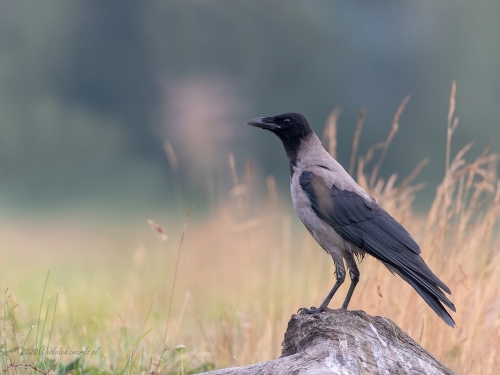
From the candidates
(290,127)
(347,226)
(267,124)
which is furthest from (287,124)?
(347,226)

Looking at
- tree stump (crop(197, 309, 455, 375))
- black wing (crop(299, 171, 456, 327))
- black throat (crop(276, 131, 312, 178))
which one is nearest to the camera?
tree stump (crop(197, 309, 455, 375))

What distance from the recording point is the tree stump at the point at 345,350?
3.01m

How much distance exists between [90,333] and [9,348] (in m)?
1.29

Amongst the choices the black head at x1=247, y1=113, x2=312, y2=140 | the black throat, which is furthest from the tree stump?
the black head at x1=247, y1=113, x2=312, y2=140

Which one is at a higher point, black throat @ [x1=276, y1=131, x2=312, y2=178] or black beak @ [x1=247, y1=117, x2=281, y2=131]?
black beak @ [x1=247, y1=117, x2=281, y2=131]

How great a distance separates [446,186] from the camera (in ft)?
15.6

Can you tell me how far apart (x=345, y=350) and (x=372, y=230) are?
112 cm

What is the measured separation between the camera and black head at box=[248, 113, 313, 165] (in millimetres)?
4594

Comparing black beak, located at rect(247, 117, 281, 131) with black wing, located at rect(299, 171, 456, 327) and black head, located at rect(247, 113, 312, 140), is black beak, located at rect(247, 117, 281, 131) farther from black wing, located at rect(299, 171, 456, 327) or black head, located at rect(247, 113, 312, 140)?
black wing, located at rect(299, 171, 456, 327)

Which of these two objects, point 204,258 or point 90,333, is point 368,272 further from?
point 90,333

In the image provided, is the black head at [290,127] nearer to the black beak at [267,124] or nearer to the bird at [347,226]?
the black beak at [267,124]


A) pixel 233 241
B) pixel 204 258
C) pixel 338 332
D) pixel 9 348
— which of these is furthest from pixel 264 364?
pixel 233 241

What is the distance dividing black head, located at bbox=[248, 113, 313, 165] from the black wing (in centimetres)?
35

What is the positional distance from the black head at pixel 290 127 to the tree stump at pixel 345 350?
146cm
